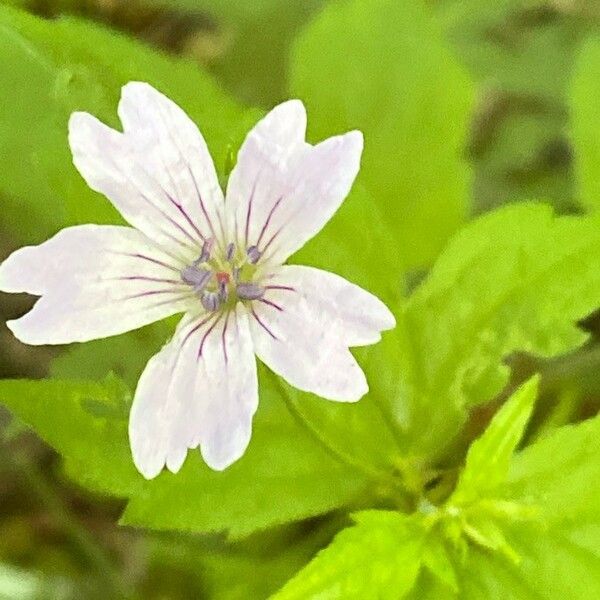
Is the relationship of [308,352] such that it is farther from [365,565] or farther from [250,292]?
[365,565]

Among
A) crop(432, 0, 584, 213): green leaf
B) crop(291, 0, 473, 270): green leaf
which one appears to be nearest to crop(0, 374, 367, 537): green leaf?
crop(291, 0, 473, 270): green leaf

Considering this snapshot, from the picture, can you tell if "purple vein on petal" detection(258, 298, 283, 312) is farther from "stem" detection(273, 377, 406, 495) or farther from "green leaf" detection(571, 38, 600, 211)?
"green leaf" detection(571, 38, 600, 211)

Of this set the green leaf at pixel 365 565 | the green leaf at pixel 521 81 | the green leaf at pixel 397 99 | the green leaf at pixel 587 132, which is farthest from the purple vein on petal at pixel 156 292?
the green leaf at pixel 521 81

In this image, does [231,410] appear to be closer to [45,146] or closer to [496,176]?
[45,146]

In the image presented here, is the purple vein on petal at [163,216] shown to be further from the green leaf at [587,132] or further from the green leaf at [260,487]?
the green leaf at [587,132]

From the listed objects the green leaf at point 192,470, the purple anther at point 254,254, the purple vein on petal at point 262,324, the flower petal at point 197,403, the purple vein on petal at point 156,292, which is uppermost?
the purple anther at point 254,254

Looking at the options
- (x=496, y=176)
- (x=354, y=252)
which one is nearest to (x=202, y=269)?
(x=354, y=252)
